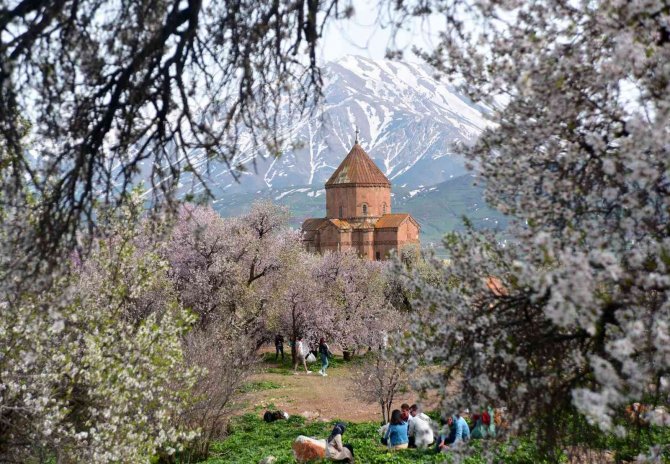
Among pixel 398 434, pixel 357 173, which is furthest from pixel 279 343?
pixel 357 173

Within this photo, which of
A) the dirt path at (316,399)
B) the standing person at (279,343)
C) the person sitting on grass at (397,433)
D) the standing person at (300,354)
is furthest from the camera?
the standing person at (279,343)

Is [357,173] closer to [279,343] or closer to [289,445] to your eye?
[279,343]

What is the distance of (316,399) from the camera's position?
25.5 meters

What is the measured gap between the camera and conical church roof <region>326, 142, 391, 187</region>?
78125mm

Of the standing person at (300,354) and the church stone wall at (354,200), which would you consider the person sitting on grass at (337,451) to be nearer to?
the standing person at (300,354)

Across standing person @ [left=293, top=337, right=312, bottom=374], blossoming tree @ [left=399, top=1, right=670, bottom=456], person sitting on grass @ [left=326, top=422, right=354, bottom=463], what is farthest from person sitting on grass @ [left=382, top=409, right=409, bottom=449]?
standing person @ [left=293, top=337, right=312, bottom=374]

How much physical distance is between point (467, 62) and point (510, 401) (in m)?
2.45

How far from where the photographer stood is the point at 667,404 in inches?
217

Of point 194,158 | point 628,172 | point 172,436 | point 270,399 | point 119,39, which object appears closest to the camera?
point 628,172

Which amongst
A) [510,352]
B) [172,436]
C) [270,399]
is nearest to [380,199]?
[270,399]

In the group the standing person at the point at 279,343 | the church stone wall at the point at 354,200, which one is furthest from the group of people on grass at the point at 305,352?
the church stone wall at the point at 354,200

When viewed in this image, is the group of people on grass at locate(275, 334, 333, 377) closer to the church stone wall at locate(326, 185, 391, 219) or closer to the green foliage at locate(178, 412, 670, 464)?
the green foliage at locate(178, 412, 670, 464)

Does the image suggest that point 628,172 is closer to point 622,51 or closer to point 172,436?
point 622,51

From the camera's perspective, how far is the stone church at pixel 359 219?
75.5 meters
